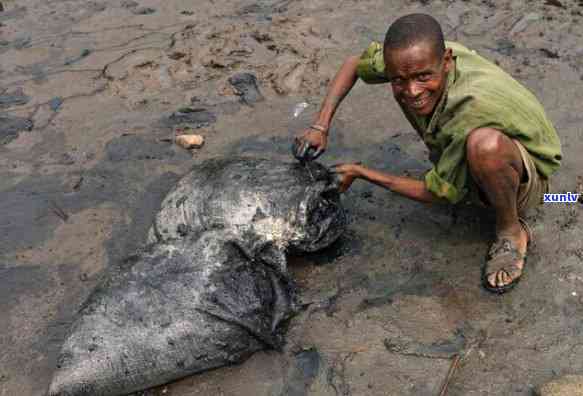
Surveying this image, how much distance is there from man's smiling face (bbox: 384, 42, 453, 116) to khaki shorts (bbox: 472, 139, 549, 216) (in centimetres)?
39

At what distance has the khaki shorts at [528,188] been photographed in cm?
237

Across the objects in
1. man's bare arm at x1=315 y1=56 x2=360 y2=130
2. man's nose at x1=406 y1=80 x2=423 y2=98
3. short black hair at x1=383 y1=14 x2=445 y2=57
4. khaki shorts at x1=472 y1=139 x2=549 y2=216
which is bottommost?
khaki shorts at x1=472 y1=139 x2=549 y2=216

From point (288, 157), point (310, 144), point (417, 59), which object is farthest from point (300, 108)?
point (417, 59)

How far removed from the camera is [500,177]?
230 cm

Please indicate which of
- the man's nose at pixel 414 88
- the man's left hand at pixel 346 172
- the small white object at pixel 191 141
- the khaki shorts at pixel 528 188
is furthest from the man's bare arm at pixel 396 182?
the small white object at pixel 191 141

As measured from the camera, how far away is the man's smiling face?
2160 mm

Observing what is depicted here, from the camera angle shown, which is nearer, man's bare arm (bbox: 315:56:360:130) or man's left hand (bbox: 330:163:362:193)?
man's left hand (bbox: 330:163:362:193)

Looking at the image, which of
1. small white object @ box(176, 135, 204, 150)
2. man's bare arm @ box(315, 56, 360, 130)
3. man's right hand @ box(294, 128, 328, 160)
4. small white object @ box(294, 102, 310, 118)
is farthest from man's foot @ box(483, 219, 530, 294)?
small white object @ box(176, 135, 204, 150)

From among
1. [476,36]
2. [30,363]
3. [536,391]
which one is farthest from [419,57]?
[476,36]

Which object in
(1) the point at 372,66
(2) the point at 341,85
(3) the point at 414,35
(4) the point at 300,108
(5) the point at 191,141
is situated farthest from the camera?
(4) the point at 300,108

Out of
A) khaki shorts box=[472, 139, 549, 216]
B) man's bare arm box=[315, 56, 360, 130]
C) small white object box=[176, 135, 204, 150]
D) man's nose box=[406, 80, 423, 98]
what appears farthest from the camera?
small white object box=[176, 135, 204, 150]

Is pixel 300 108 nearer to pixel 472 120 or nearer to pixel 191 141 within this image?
pixel 191 141

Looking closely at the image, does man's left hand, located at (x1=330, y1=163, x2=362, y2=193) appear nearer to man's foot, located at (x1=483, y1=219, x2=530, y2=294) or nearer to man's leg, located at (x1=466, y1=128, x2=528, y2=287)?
→ man's leg, located at (x1=466, y1=128, x2=528, y2=287)

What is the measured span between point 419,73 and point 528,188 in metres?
Answer: 0.72
